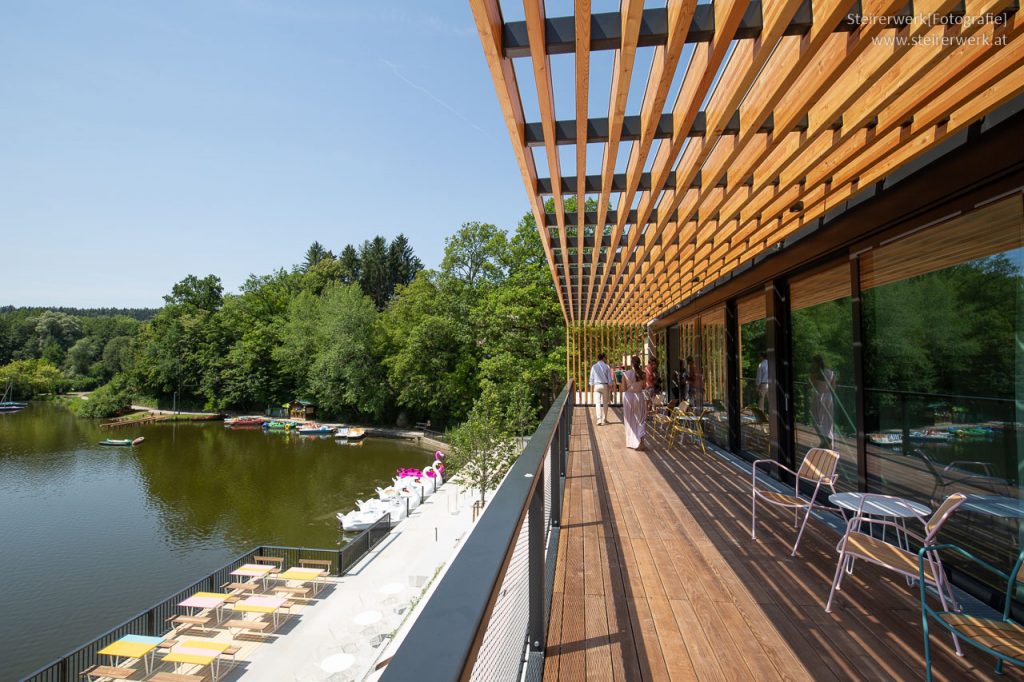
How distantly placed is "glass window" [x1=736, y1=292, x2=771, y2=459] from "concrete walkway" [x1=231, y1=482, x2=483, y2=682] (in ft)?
30.1

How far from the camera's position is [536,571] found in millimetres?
2035

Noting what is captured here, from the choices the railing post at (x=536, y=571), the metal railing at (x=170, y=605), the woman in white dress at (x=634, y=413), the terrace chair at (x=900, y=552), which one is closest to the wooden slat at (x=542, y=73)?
the railing post at (x=536, y=571)

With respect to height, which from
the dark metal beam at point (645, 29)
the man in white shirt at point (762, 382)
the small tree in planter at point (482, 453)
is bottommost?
the small tree in planter at point (482, 453)

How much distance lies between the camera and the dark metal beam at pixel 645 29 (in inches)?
65.9

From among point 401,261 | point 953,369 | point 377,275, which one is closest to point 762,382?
point 953,369

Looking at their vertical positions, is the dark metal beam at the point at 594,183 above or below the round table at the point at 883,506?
above

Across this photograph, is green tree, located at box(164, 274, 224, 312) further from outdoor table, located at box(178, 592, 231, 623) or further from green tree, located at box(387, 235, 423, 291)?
outdoor table, located at box(178, 592, 231, 623)

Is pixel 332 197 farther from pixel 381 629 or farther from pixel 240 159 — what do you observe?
pixel 381 629

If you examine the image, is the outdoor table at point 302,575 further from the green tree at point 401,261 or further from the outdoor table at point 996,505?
the green tree at point 401,261

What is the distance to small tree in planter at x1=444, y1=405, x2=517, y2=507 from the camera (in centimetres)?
1995

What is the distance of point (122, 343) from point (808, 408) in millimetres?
67684

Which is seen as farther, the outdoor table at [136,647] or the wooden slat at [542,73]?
the outdoor table at [136,647]

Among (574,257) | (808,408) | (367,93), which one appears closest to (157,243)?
(367,93)

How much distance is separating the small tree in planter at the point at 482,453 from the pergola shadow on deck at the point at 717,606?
1597 cm
